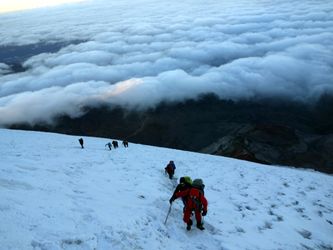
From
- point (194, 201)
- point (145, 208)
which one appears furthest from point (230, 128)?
A: point (194, 201)

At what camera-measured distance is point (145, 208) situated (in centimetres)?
1091

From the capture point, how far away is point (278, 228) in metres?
11.9

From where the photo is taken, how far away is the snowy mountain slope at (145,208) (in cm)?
786

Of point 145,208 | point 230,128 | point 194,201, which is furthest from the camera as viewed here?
point 230,128

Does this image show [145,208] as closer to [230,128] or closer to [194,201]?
[194,201]

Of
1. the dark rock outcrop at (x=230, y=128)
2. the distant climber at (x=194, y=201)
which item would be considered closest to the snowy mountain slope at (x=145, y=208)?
the distant climber at (x=194, y=201)

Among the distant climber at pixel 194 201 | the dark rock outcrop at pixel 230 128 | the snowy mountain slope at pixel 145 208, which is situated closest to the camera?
the snowy mountain slope at pixel 145 208

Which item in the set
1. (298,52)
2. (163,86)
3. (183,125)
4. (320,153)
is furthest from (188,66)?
(320,153)

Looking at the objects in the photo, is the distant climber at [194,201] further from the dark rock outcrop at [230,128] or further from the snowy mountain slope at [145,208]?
the dark rock outcrop at [230,128]

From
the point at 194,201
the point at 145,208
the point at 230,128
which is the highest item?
the point at 194,201

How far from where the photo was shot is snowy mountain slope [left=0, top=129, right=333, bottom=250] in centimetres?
786

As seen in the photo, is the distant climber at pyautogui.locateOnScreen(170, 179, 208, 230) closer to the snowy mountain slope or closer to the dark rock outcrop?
the snowy mountain slope

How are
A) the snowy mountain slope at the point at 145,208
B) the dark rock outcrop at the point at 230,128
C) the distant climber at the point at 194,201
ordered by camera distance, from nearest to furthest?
the snowy mountain slope at the point at 145,208
the distant climber at the point at 194,201
the dark rock outcrop at the point at 230,128

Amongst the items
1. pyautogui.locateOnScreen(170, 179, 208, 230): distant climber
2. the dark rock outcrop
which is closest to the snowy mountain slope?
pyautogui.locateOnScreen(170, 179, 208, 230): distant climber
